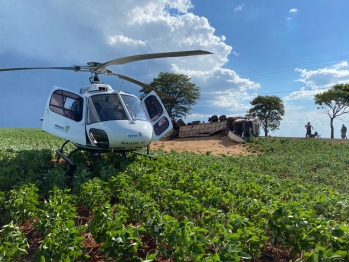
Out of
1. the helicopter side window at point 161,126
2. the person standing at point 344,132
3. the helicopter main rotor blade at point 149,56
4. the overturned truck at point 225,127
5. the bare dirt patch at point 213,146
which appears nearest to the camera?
the helicopter main rotor blade at point 149,56

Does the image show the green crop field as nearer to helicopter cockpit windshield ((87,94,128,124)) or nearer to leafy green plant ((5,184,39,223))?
leafy green plant ((5,184,39,223))

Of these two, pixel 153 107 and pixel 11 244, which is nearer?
pixel 11 244

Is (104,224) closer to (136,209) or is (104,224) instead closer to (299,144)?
(136,209)

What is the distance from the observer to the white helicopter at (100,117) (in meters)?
6.77

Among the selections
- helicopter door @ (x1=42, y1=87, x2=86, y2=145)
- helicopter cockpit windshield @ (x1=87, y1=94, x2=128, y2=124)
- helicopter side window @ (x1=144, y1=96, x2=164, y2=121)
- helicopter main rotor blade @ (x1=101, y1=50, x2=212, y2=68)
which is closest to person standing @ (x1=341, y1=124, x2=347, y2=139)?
helicopter side window @ (x1=144, y1=96, x2=164, y2=121)

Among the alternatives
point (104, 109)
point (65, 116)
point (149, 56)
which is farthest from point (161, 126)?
point (65, 116)

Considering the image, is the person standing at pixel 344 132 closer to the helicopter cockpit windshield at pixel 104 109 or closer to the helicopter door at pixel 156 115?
the helicopter door at pixel 156 115

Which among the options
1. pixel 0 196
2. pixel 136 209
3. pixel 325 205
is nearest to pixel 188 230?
pixel 136 209

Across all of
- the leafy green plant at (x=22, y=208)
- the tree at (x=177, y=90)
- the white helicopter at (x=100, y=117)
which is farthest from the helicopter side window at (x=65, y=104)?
the tree at (x=177, y=90)

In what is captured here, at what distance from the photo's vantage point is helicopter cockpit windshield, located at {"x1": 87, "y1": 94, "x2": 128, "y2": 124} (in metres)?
6.96

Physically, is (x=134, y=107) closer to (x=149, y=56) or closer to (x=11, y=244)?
(x=149, y=56)

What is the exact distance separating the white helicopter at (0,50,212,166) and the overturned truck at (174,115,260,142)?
14209 millimetres

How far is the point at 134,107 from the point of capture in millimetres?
7512

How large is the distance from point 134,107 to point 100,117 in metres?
1.01
